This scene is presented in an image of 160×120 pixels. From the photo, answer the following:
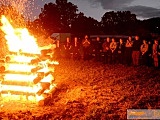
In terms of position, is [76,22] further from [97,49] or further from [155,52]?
[155,52]

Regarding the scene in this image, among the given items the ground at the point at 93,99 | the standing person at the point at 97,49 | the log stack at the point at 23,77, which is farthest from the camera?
the standing person at the point at 97,49

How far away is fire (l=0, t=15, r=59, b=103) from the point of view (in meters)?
8.28

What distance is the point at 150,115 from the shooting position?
6.70 meters

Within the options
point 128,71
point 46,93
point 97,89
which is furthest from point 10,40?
point 128,71

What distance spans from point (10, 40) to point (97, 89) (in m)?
3.32

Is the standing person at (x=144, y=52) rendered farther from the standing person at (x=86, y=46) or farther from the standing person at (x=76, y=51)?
the standing person at (x=76, y=51)

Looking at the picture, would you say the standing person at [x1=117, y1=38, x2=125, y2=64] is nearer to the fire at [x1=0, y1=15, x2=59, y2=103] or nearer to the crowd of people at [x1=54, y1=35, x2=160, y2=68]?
the crowd of people at [x1=54, y1=35, x2=160, y2=68]

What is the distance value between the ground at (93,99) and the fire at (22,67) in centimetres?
46

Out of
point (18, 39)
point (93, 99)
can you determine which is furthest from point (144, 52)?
point (18, 39)

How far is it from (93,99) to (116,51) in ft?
28.5

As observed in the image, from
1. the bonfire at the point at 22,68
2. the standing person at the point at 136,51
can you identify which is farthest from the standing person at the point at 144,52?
the bonfire at the point at 22,68

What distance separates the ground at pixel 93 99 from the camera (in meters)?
6.96

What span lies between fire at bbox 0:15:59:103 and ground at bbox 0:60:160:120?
0.46 metres

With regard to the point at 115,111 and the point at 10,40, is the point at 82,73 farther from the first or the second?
the point at 115,111
